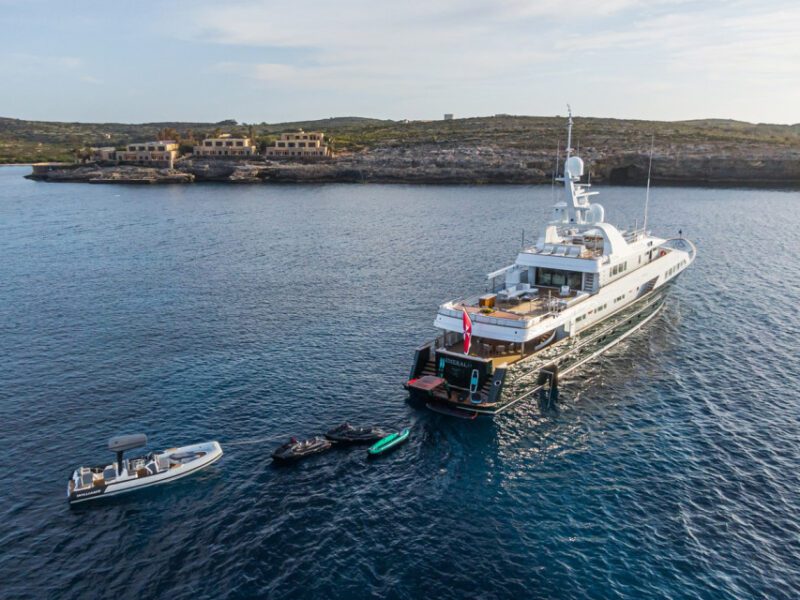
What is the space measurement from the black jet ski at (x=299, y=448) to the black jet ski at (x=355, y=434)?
0.89 meters

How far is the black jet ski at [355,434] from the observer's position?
137 ft

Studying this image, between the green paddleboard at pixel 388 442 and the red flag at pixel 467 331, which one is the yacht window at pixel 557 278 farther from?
the green paddleboard at pixel 388 442

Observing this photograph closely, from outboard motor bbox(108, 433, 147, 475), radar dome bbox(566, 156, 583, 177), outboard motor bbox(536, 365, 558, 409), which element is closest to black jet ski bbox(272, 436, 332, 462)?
outboard motor bbox(108, 433, 147, 475)

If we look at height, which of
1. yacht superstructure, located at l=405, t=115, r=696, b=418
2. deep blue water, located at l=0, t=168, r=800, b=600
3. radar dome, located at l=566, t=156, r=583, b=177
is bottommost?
deep blue water, located at l=0, t=168, r=800, b=600

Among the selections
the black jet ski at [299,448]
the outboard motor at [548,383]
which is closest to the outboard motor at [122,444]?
the black jet ski at [299,448]

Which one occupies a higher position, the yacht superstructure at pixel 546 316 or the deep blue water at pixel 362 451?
the yacht superstructure at pixel 546 316

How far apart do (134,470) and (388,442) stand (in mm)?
16431

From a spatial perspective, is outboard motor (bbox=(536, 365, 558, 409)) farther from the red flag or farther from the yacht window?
the yacht window

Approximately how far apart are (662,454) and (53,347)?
56103 mm

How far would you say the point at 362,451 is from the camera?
41094 mm

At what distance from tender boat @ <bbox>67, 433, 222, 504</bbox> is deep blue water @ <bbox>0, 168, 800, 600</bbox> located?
75cm

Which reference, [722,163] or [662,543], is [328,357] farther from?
[722,163]

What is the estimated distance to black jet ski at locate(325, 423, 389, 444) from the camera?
137ft

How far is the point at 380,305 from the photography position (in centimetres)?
7238
